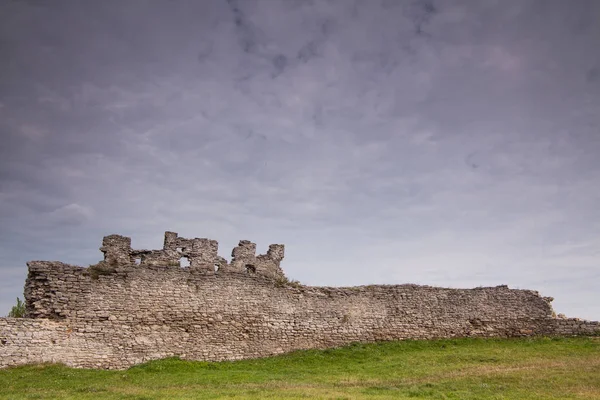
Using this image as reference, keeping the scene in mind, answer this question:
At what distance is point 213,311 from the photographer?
21.5 meters

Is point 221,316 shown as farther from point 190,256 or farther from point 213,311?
point 190,256

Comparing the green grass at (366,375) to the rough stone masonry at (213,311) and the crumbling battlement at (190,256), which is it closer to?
the rough stone masonry at (213,311)

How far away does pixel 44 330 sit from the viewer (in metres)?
18.5

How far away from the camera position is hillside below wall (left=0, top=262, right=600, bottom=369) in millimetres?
19047

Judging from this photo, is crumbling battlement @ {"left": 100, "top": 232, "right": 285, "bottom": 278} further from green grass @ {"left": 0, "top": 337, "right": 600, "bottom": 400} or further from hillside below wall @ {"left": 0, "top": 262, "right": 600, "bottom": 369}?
green grass @ {"left": 0, "top": 337, "right": 600, "bottom": 400}

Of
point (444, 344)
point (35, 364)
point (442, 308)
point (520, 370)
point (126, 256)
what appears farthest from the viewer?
point (442, 308)

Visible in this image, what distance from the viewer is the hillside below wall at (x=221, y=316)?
1905cm

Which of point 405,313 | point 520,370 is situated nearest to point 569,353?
point 520,370

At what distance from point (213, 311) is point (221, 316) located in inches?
16.1

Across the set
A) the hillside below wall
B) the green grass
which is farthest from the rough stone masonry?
the green grass

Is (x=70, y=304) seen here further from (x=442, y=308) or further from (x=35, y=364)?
(x=442, y=308)

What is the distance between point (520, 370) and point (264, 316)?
10566mm

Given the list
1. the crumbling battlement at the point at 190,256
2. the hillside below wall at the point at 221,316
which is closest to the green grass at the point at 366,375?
the hillside below wall at the point at 221,316

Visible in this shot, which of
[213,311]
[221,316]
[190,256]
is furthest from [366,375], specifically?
[190,256]
